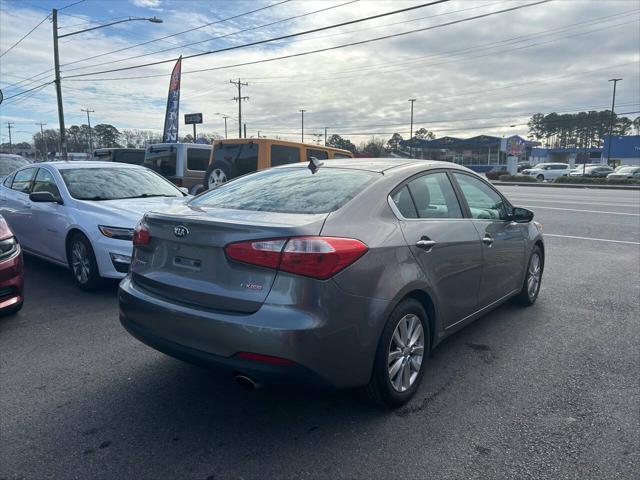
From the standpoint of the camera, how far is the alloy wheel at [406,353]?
313 centimetres

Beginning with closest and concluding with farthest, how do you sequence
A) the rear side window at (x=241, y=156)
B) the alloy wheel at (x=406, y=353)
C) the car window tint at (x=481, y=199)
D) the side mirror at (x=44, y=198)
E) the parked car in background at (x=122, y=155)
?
the alloy wheel at (x=406, y=353), the car window tint at (x=481, y=199), the side mirror at (x=44, y=198), the rear side window at (x=241, y=156), the parked car in background at (x=122, y=155)

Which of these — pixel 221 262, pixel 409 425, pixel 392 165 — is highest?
pixel 392 165

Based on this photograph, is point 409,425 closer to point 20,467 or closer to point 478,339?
point 478,339

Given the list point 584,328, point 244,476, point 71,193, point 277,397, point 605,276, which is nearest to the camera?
point 244,476

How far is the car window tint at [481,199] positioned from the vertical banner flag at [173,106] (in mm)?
25099

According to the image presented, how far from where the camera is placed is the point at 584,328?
4.81m

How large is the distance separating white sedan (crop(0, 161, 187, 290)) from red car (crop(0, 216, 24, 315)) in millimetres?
963

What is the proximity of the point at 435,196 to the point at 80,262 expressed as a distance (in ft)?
14.0

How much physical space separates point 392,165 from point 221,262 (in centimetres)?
163

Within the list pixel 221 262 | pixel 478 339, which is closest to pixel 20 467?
pixel 221 262

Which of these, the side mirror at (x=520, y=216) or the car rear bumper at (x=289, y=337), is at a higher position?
the side mirror at (x=520, y=216)

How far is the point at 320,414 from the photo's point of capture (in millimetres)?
3166

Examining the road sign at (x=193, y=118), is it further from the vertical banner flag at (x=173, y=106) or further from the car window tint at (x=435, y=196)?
the car window tint at (x=435, y=196)

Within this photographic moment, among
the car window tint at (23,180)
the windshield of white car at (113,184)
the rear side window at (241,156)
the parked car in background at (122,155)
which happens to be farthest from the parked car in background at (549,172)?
the car window tint at (23,180)
